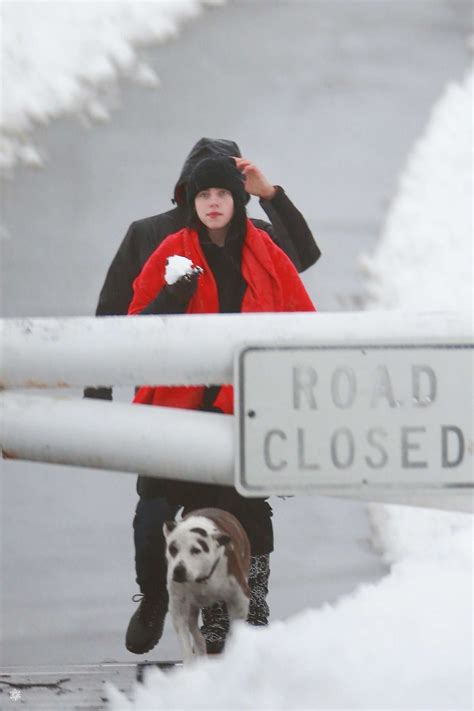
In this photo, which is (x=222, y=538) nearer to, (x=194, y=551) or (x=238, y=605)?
(x=194, y=551)

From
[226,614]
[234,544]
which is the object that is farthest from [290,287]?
[226,614]

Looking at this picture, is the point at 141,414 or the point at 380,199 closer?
the point at 141,414

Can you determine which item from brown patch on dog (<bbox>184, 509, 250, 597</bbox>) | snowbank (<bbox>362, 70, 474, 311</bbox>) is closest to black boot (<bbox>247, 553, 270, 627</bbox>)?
brown patch on dog (<bbox>184, 509, 250, 597</bbox>)

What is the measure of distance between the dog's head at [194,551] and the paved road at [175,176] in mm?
831

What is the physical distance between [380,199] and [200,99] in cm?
89

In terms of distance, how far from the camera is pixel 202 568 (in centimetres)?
327

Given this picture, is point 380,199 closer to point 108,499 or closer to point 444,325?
point 108,499

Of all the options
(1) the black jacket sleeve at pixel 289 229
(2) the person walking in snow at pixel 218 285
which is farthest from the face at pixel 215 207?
(1) the black jacket sleeve at pixel 289 229

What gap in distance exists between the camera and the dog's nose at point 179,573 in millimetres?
3242

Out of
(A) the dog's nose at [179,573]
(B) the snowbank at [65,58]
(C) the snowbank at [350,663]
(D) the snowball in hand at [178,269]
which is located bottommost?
(C) the snowbank at [350,663]

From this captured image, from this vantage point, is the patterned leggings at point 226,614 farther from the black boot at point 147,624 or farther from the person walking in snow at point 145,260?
the black boot at point 147,624

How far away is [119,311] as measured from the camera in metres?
3.89

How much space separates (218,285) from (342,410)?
2.47ft

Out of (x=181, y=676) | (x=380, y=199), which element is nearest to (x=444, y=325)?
(x=181, y=676)
